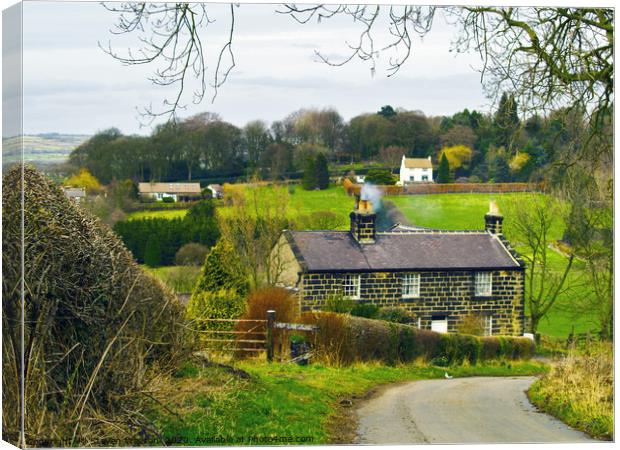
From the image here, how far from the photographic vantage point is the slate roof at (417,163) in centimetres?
1337

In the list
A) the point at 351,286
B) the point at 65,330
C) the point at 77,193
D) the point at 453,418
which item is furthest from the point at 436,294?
the point at 65,330

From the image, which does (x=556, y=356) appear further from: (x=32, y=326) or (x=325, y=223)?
(x=32, y=326)

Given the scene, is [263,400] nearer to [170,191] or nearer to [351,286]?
[351,286]

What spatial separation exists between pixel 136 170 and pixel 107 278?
2266 millimetres

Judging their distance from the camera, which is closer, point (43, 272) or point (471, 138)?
point (43, 272)

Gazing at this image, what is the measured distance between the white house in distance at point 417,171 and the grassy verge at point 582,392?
266 cm

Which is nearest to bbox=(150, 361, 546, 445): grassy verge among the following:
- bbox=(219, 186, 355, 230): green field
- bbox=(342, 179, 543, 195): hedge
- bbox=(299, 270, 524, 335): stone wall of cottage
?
bbox=(299, 270, 524, 335): stone wall of cottage

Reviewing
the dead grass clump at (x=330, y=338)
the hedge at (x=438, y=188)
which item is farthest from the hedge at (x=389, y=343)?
the hedge at (x=438, y=188)

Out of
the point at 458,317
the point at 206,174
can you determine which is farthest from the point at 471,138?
the point at 206,174

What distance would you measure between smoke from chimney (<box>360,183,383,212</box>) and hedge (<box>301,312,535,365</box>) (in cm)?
132

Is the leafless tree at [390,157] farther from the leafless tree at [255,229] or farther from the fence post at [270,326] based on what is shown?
the fence post at [270,326]

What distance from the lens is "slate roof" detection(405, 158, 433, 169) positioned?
1337 cm

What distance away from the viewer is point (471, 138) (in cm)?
1330

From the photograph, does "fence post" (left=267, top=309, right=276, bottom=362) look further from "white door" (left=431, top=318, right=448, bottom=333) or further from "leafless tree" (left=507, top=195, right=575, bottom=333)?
"leafless tree" (left=507, top=195, right=575, bottom=333)
